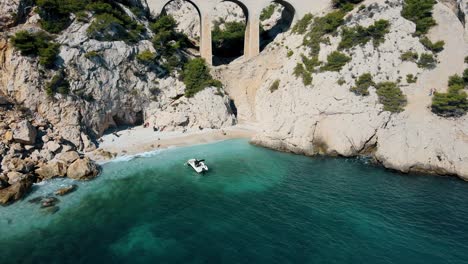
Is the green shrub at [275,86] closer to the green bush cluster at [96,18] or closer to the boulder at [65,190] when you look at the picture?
the green bush cluster at [96,18]

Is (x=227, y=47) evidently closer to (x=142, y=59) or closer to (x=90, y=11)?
(x=142, y=59)

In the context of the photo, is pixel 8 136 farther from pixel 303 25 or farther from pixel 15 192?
pixel 303 25

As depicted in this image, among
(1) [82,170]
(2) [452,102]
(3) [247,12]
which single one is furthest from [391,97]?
(1) [82,170]

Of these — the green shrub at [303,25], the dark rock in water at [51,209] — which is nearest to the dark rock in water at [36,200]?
the dark rock in water at [51,209]

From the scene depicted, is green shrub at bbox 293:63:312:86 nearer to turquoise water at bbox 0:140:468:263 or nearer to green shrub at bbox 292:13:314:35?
green shrub at bbox 292:13:314:35

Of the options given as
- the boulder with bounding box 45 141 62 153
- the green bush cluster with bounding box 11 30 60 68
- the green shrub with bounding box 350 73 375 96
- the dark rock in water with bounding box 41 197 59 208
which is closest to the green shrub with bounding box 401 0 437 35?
the green shrub with bounding box 350 73 375 96

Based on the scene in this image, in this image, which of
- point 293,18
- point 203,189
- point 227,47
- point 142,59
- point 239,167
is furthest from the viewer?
point 227,47

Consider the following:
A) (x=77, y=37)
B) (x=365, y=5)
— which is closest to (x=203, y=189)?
(x=77, y=37)
